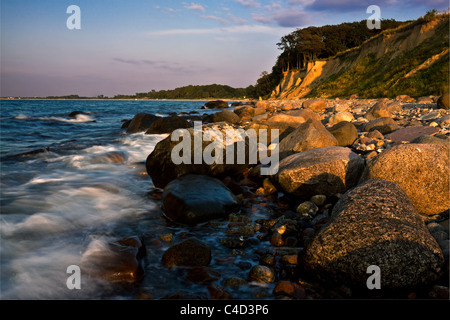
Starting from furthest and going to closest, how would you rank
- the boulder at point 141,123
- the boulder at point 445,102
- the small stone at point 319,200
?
1. the boulder at point 141,123
2. the boulder at point 445,102
3. the small stone at point 319,200

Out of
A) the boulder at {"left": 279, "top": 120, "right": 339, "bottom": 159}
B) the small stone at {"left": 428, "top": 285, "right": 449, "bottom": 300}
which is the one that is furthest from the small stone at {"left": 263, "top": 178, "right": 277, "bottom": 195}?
the small stone at {"left": 428, "top": 285, "right": 449, "bottom": 300}

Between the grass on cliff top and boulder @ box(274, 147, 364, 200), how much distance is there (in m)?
18.0

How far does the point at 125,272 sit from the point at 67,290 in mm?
729

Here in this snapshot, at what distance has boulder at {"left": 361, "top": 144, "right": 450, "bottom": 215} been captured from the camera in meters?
4.50

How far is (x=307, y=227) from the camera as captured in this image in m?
4.56

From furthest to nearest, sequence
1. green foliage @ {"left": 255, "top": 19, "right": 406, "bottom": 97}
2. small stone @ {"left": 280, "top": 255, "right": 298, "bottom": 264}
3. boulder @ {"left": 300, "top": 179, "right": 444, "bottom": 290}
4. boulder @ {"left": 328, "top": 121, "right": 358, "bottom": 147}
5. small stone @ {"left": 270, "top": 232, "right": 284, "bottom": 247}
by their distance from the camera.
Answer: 1. green foliage @ {"left": 255, "top": 19, "right": 406, "bottom": 97}
2. boulder @ {"left": 328, "top": 121, "right": 358, "bottom": 147}
3. small stone @ {"left": 270, "top": 232, "right": 284, "bottom": 247}
4. small stone @ {"left": 280, "top": 255, "right": 298, "bottom": 264}
5. boulder @ {"left": 300, "top": 179, "right": 444, "bottom": 290}

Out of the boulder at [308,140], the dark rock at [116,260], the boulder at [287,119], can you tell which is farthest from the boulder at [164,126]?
the dark rock at [116,260]

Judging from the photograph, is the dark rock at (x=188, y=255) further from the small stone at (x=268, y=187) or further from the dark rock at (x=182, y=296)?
the small stone at (x=268, y=187)

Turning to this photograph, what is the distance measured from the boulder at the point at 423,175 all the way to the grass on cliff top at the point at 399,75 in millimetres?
18273

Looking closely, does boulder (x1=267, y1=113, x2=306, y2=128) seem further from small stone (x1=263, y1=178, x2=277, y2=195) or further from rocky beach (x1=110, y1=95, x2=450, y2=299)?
small stone (x1=263, y1=178, x2=277, y2=195)

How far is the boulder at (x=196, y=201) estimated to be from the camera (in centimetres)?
502

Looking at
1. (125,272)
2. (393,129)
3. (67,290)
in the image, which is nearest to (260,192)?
(125,272)
